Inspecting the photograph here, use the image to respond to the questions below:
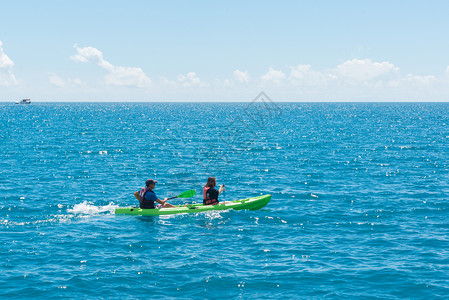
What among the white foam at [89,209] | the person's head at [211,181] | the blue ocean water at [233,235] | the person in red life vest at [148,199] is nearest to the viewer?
the blue ocean water at [233,235]

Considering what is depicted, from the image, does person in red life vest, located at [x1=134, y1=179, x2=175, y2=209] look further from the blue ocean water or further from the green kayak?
the blue ocean water

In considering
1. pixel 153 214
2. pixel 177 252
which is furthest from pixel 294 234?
pixel 153 214

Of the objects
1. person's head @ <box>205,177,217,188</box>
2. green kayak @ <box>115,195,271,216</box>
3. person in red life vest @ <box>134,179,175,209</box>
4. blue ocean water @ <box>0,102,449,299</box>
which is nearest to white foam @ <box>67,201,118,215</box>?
blue ocean water @ <box>0,102,449,299</box>

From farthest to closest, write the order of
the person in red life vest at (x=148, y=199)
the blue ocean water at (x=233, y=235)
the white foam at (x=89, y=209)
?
the white foam at (x=89, y=209) < the person in red life vest at (x=148, y=199) < the blue ocean water at (x=233, y=235)

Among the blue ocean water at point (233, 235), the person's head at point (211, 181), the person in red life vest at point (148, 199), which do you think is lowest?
the blue ocean water at point (233, 235)

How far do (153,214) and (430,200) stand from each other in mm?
15728

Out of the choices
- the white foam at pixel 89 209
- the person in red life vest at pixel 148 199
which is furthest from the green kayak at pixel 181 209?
the white foam at pixel 89 209

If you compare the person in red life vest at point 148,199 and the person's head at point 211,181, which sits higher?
the person's head at point 211,181

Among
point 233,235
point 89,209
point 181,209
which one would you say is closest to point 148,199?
point 181,209

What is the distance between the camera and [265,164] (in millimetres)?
38188

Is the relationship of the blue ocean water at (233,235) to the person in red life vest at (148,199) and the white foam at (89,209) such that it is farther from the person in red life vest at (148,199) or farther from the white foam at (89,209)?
the person in red life vest at (148,199)

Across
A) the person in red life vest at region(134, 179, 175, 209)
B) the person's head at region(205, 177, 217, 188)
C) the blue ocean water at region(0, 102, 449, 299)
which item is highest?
the person's head at region(205, 177, 217, 188)

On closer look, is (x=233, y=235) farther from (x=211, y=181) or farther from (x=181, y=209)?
(x=181, y=209)

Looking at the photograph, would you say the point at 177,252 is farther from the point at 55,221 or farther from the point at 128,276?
the point at 55,221
